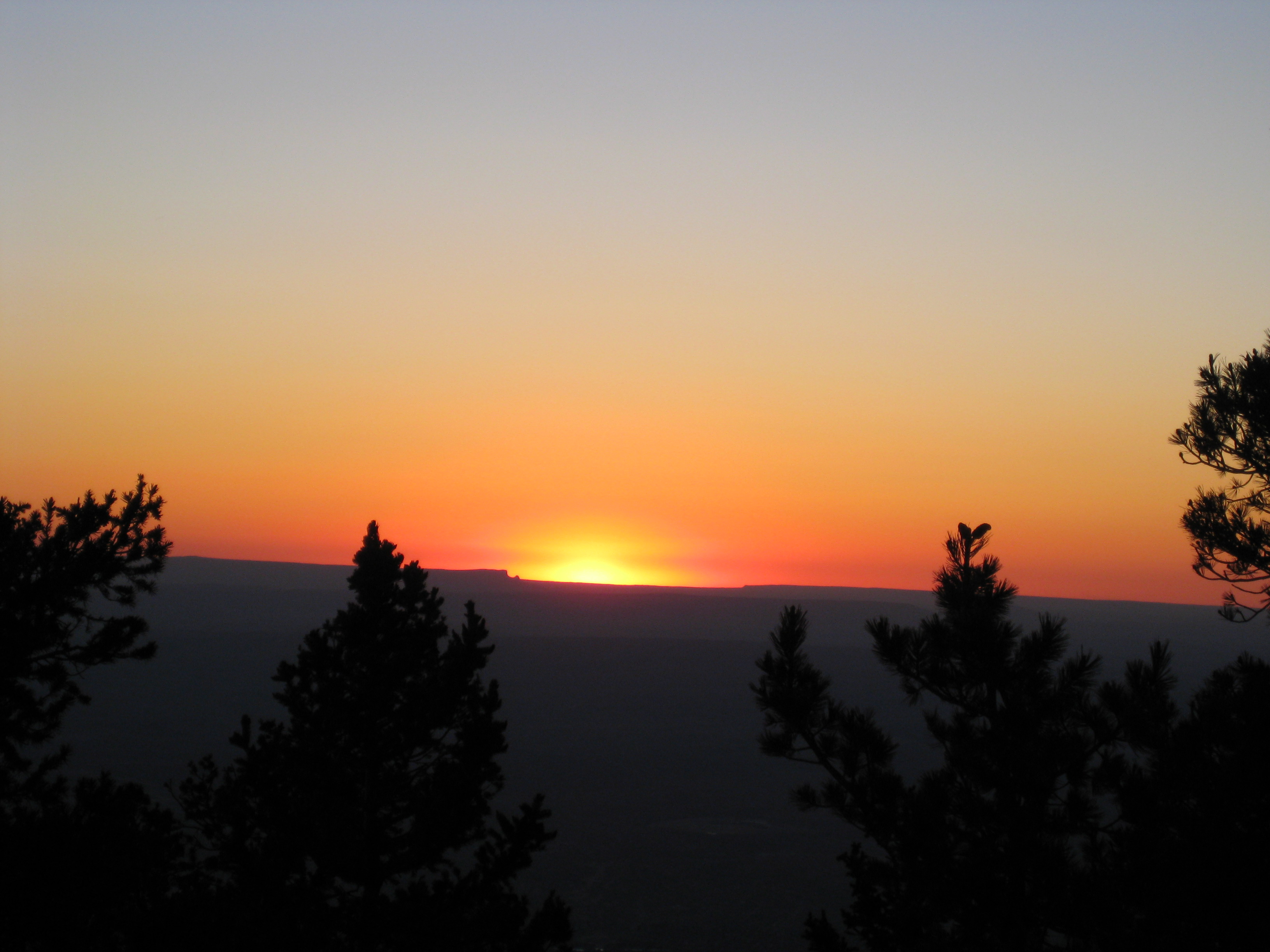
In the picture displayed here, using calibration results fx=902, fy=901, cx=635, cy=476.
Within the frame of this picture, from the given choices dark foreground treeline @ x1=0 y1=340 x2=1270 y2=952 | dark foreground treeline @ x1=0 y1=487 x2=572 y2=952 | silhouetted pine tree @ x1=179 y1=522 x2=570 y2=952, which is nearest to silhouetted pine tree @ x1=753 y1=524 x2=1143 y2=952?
dark foreground treeline @ x1=0 y1=340 x2=1270 y2=952

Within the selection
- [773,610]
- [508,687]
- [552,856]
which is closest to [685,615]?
[773,610]

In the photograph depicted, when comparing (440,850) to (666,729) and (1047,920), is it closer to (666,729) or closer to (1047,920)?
(1047,920)

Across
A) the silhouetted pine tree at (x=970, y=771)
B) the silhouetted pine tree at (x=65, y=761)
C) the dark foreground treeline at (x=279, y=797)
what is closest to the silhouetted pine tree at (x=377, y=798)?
the dark foreground treeline at (x=279, y=797)

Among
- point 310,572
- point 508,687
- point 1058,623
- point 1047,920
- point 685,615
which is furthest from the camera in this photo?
point 310,572

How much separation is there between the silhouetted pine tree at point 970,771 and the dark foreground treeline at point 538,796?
0.03 m

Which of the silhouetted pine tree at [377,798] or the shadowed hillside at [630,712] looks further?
the shadowed hillside at [630,712]

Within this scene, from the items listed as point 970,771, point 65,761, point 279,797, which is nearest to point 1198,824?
point 970,771

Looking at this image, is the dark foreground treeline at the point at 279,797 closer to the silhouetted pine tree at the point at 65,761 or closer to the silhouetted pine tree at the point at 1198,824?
the silhouetted pine tree at the point at 65,761

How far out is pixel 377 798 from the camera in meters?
14.9

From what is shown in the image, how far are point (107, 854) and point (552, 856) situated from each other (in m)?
57.2

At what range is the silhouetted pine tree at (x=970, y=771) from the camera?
7992 mm

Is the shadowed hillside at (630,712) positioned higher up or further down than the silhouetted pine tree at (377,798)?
further down

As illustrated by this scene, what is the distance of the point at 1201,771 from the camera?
7.93 m

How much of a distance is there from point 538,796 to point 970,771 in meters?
8.87
